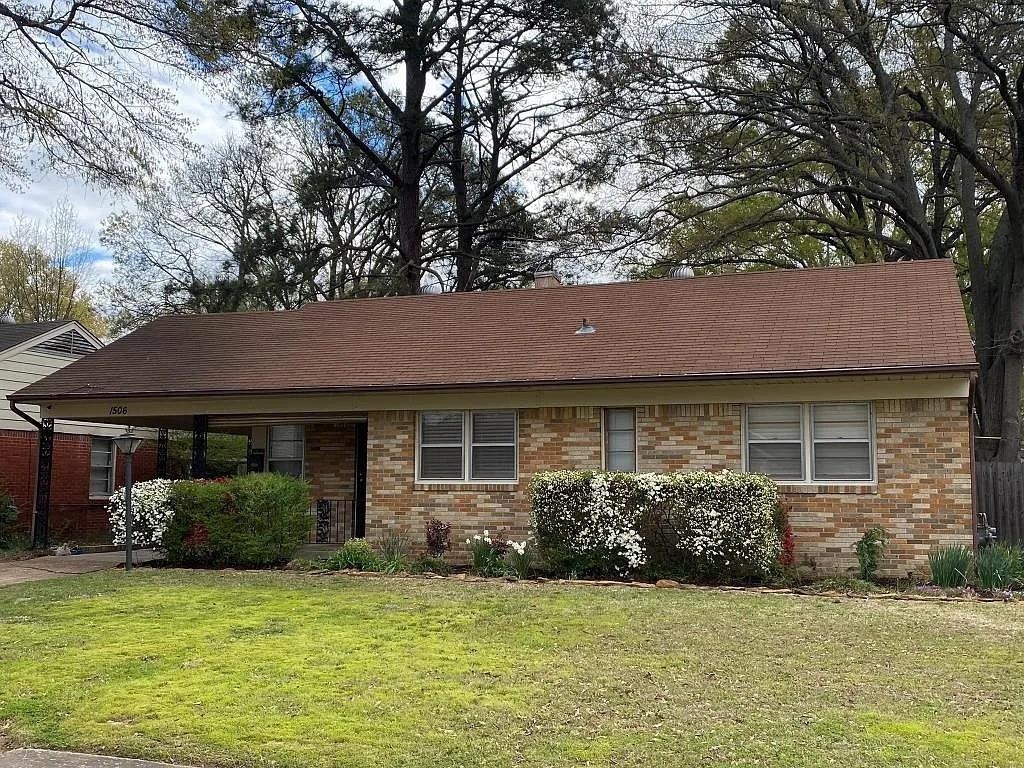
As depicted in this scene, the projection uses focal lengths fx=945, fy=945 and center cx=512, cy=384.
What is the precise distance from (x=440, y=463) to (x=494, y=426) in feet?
3.49

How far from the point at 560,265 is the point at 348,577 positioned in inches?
697

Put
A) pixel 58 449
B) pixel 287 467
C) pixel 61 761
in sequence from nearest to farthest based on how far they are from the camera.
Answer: pixel 61 761 < pixel 287 467 < pixel 58 449

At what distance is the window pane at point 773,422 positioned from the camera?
524 inches

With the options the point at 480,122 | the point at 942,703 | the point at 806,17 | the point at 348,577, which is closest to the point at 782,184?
the point at 806,17

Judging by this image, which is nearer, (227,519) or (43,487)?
(227,519)

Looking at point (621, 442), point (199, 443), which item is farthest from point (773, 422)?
point (199, 443)

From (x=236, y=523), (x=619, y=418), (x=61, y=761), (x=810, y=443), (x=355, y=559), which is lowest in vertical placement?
(x=61, y=761)

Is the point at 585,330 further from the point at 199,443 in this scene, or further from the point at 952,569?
the point at 199,443

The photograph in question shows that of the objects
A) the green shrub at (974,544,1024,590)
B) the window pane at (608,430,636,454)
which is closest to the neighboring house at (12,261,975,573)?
the window pane at (608,430,636,454)

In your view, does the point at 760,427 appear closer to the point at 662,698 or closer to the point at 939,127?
the point at 662,698

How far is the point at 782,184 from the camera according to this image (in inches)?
979

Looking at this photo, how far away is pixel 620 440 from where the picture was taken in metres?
14.2

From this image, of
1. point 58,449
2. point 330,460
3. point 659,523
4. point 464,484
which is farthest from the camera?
point 58,449

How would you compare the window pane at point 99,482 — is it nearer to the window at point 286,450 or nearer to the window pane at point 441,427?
the window at point 286,450
